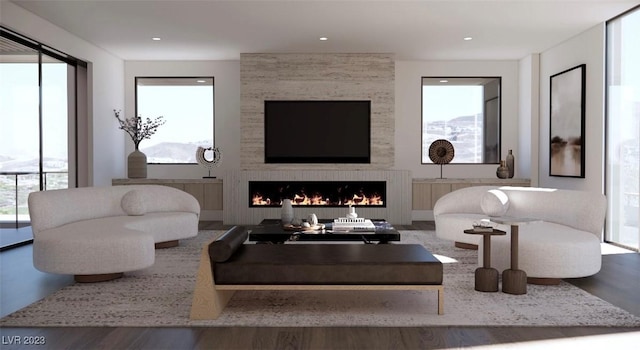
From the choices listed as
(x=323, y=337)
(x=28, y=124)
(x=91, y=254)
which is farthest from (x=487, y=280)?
(x=28, y=124)

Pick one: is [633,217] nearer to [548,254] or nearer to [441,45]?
[548,254]

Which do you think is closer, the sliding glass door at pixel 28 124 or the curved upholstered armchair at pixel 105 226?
the curved upholstered armchair at pixel 105 226

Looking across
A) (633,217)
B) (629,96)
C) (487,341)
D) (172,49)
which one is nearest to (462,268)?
(487,341)

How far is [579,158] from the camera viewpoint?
24.6 ft

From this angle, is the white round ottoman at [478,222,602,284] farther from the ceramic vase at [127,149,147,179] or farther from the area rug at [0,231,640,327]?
the ceramic vase at [127,149,147,179]

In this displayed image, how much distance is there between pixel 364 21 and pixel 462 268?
3.52m

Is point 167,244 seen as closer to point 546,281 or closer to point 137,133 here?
point 137,133

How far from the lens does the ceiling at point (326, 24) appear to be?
627 cm

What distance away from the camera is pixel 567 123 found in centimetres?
792

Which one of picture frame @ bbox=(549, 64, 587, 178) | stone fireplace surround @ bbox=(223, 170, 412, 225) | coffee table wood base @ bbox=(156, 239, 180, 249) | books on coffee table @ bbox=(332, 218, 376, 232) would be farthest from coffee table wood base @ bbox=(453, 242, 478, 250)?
coffee table wood base @ bbox=(156, 239, 180, 249)

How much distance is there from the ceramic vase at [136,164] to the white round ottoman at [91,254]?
4.58m

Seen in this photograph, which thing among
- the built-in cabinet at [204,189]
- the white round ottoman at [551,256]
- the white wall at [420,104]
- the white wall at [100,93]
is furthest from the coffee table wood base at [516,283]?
the white wall at [100,93]

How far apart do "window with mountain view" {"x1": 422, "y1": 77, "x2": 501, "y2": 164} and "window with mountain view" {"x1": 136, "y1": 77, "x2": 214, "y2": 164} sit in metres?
3.96

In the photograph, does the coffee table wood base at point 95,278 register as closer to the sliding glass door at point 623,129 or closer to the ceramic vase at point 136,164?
the ceramic vase at point 136,164
